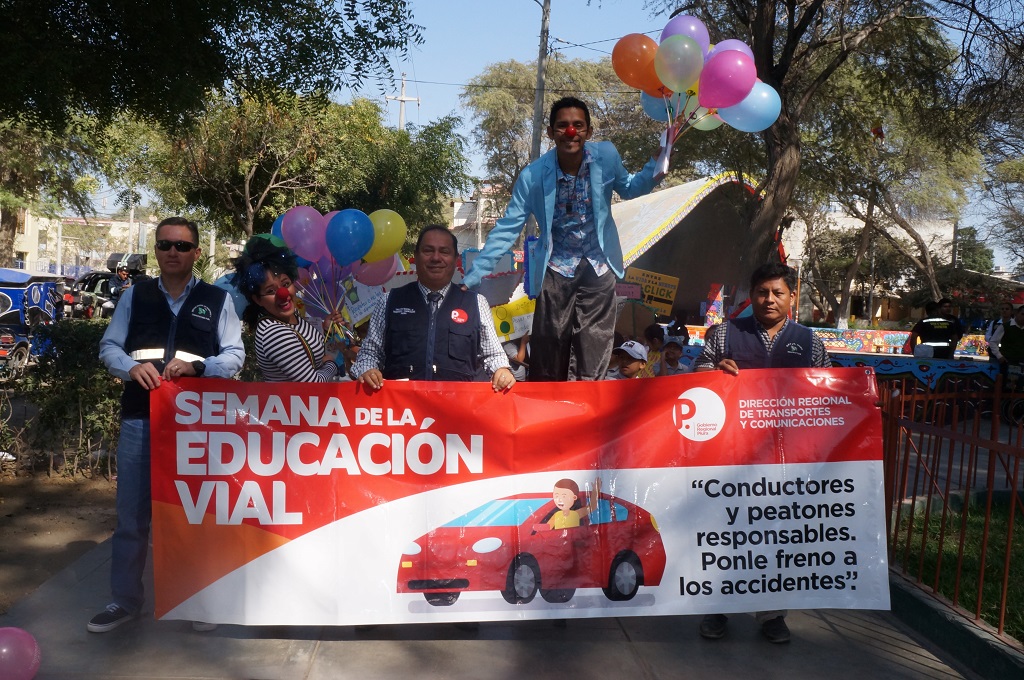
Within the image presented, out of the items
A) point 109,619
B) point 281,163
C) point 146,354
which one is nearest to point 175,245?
point 146,354

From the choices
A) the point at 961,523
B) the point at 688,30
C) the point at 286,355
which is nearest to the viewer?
the point at 286,355

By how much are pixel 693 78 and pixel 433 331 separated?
246cm

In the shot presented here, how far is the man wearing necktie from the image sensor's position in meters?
4.62

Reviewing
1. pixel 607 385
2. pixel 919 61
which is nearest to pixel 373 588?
pixel 607 385

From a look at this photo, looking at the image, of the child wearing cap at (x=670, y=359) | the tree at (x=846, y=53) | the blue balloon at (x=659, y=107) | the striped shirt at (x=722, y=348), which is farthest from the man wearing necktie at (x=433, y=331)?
the tree at (x=846, y=53)

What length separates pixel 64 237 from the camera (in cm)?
9644

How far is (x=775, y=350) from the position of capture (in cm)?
461

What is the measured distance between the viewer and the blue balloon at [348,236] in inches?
342

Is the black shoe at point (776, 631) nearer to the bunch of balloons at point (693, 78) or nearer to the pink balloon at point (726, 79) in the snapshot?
the bunch of balloons at point (693, 78)

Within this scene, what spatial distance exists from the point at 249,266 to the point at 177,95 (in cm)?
226

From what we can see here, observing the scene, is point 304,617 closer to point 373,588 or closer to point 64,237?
point 373,588

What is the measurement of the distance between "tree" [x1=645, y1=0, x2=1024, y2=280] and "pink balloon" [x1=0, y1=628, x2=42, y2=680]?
10867mm

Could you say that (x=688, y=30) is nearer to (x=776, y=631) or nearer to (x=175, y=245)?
(x=175, y=245)

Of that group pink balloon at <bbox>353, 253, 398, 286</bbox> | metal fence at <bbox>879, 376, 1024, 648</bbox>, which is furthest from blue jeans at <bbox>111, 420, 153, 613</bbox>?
pink balloon at <bbox>353, 253, 398, 286</bbox>
